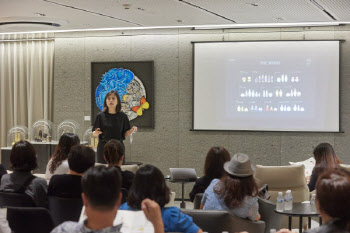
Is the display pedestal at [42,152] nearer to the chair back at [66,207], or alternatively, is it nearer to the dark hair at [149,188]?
the chair back at [66,207]

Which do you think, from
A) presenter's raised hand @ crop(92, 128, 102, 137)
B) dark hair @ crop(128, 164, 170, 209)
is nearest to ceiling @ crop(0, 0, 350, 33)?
presenter's raised hand @ crop(92, 128, 102, 137)

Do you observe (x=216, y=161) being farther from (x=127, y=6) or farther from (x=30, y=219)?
(x=127, y=6)

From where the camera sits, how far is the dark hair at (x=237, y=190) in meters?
4.01

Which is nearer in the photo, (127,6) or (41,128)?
(127,6)

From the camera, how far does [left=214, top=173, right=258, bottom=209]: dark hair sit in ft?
13.1

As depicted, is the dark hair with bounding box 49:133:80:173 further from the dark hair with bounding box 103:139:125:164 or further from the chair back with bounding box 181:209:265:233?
the chair back with bounding box 181:209:265:233

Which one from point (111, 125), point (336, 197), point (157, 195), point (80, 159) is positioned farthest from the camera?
point (111, 125)

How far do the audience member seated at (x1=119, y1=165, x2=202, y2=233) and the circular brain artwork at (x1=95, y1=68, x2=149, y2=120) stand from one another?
20.5ft

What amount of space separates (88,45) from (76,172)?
5.66m

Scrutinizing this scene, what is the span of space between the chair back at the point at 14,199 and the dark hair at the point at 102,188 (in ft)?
5.76

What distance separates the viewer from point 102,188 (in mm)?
2424

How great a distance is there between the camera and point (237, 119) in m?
9.06

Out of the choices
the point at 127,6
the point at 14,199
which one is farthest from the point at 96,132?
the point at 14,199

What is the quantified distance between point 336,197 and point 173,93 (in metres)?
7.02
